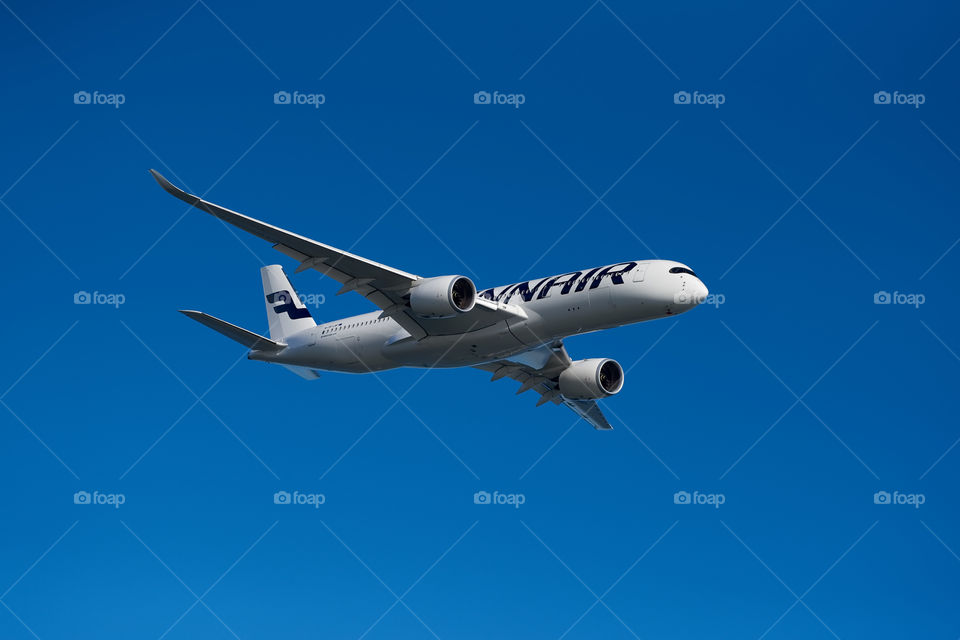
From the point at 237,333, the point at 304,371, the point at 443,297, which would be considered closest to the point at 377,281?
the point at 443,297

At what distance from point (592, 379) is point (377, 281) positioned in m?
12.6

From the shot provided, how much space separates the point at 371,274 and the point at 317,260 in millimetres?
2358

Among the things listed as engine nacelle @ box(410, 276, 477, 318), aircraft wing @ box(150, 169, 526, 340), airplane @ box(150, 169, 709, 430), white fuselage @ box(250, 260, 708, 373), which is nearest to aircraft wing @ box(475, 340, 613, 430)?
airplane @ box(150, 169, 709, 430)

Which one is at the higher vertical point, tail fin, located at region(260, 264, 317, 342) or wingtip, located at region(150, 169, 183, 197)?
tail fin, located at region(260, 264, 317, 342)

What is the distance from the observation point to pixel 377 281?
140 ft

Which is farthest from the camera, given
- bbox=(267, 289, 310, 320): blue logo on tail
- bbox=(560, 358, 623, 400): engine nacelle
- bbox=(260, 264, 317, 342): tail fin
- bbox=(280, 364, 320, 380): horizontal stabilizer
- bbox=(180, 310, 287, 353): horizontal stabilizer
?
bbox=(267, 289, 310, 320): blue logo on tail

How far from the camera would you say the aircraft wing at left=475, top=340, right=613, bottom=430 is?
5062 centimetres

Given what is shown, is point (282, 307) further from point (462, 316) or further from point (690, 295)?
point (690, 295)

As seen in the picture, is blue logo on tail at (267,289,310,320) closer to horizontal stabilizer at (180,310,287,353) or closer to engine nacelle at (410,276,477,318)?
horizontal stabilizer at (180,310,287,353)

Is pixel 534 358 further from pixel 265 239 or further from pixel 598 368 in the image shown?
pixel 265 239

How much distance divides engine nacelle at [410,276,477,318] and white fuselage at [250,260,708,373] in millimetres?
2078

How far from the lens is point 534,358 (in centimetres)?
4959

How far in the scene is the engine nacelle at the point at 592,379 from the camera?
4978 centimetres

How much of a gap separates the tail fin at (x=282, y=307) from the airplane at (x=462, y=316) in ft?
9.21
